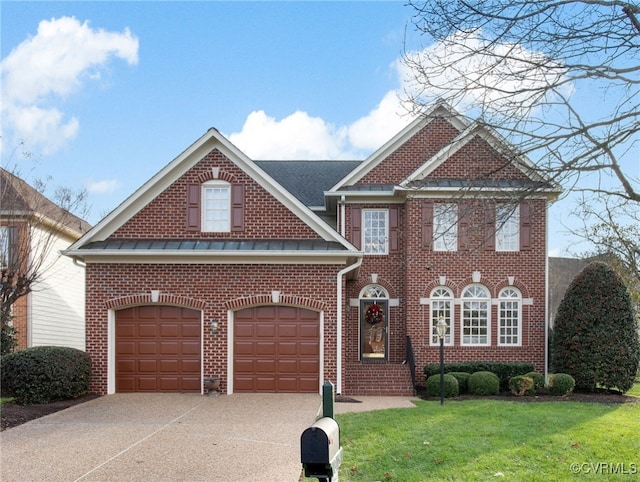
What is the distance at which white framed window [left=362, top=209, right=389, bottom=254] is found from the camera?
18.8m

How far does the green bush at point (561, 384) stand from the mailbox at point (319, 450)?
12.9 meters

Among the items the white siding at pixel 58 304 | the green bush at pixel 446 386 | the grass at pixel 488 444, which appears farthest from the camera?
the white siding at pixel 58 304

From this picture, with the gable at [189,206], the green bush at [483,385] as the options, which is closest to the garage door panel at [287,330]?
the gable at [189,206]

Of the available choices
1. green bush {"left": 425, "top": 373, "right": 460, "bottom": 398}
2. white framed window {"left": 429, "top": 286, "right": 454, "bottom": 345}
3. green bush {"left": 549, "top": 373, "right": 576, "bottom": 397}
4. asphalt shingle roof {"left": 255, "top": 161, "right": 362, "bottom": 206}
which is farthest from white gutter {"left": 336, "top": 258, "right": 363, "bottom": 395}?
asphalt shingle roof {"left": 255, "top": 161, "right": 362, "bottom": 206}

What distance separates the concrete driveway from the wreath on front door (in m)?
5.81

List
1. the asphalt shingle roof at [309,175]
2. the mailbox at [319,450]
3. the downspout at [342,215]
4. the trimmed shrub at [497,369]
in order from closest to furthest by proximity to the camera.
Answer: the mailbox at [319,450]
the trimmed shrub at [497,369]
the downspout at [342,215]
the asphalt shingle roof at [309,175]

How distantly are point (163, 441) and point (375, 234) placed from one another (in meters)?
11.1

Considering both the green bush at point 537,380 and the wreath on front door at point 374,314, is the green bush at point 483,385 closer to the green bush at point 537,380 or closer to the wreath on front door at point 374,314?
the green bush at point 537,380

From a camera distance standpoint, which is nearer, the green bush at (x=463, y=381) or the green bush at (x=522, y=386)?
→ the green bush at (x=522, y=386)

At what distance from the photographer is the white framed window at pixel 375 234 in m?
18.8

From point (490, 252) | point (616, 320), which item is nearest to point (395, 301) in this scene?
point (490, 252)

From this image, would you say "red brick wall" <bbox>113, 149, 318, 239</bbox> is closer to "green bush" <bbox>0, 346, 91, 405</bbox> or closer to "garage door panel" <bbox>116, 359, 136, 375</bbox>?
"garage door panel" <bbox>116, 359, 136, 375</bbox>

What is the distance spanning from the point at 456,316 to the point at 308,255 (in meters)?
5.98

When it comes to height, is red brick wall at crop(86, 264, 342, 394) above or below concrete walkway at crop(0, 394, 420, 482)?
above
